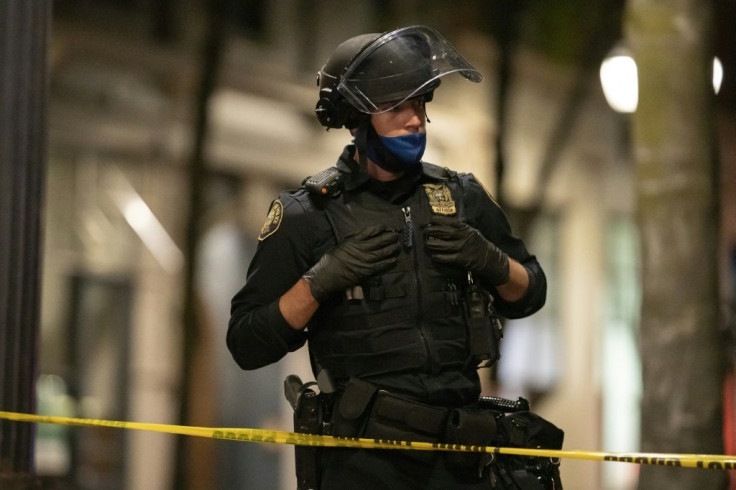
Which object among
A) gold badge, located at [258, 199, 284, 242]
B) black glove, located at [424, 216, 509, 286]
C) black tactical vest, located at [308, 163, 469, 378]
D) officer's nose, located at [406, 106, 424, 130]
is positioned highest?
officer's nose, located at [406, 106, 424, 130]

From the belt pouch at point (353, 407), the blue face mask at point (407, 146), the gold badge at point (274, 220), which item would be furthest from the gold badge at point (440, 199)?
the belt pouch at point (353, 407)

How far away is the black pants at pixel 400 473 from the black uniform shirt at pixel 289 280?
17cm

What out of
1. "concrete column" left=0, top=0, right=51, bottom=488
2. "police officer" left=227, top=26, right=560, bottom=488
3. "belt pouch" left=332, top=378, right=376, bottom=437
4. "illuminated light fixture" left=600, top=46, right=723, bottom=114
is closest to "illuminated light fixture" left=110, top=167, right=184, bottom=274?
"illuminated light fixture" left=600, top=46, right=723, bottom=114

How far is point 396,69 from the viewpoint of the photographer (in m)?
3.32

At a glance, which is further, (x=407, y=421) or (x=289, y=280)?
(x=289, y=280)

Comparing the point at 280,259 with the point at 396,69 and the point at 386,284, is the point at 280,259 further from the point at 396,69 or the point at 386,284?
the point at 396,69

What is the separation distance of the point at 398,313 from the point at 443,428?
335 millimetres

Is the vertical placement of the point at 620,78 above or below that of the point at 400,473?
above

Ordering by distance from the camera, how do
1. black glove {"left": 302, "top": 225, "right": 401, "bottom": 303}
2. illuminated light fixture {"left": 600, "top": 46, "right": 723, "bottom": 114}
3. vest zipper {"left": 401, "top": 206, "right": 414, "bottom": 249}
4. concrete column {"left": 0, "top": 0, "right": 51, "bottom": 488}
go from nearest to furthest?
black glove {"left": 302, "top": 225, "right": 401, "bottom": 303}, vest zipper {"left": 401, "top": 206, "right": 414, "bottom": 249}, concrete column {"left": 0, "top": 0, "right": 51, "bottom": 488}, illuminated light fixture {"left": 600, "top": 46, "right": 723, "bottom": 114}

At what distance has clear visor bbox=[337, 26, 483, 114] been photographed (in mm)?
3283

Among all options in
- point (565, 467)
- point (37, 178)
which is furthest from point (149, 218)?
point (37, 178)

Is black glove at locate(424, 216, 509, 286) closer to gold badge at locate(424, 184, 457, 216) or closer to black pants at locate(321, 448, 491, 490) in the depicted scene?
gold badge at locate(424, 184, 457, 216)

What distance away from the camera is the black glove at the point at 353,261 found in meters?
3.14

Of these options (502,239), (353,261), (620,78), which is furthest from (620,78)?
(353,261)
